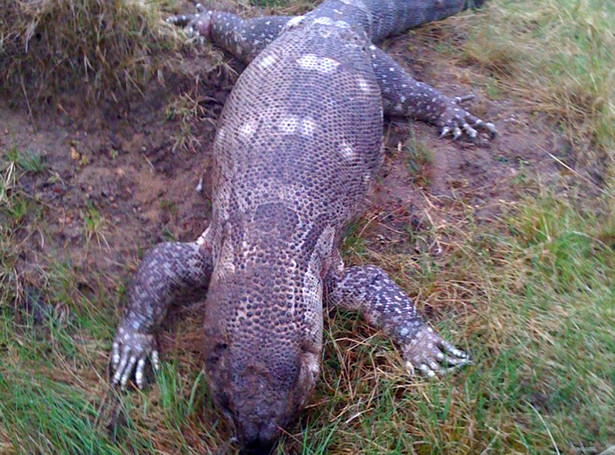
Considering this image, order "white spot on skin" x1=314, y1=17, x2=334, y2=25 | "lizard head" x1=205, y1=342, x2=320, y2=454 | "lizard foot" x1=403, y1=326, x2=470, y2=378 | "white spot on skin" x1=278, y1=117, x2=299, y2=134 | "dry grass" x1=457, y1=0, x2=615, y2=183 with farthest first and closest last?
"white spot on skin" x1=314, y1=17, x2=334, y2=25 < "dry grass" x1=457, y1=0, x2=615, y2=183 < "white spot on skin" x1=278, y1=117, x2=299, y2=134 < "lizard foot" x1=403, y1=326, x2=470, y2=378 < "lizard head" x1=205, y1=342, x2=320, y2=454

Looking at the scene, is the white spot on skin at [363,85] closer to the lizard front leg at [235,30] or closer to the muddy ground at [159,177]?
the muddy ground at [159,177]

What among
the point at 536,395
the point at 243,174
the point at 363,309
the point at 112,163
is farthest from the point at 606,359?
the point at 112,163

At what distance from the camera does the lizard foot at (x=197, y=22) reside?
5035mm

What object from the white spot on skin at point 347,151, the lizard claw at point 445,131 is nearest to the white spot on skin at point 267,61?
the white spot on skin at point 347,151

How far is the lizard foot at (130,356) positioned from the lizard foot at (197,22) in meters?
2.42

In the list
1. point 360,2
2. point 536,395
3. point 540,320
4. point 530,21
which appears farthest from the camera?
point 530,21

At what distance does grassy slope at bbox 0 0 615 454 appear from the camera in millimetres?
3021

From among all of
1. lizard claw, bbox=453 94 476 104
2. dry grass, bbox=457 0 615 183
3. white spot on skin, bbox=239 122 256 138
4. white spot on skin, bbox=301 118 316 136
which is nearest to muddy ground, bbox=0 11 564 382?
dry grass, bbox=457 0 615 183

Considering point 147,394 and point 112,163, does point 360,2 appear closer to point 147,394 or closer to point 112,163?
point 112,163

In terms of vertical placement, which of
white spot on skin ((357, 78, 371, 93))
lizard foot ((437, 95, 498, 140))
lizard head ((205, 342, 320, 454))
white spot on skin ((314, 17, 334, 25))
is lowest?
lizard head ((205, 342, 320, 454))

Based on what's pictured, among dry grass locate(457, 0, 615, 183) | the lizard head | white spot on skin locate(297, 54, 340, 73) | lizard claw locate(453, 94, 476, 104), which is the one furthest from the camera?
lizard claw locate(453, 94, 476, 104)

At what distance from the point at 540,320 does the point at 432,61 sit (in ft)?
9.49

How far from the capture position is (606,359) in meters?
3.12

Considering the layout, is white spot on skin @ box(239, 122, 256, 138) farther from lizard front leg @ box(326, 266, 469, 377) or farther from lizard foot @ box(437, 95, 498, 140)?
lizard foot @ box(437, 95, 498, 140)
